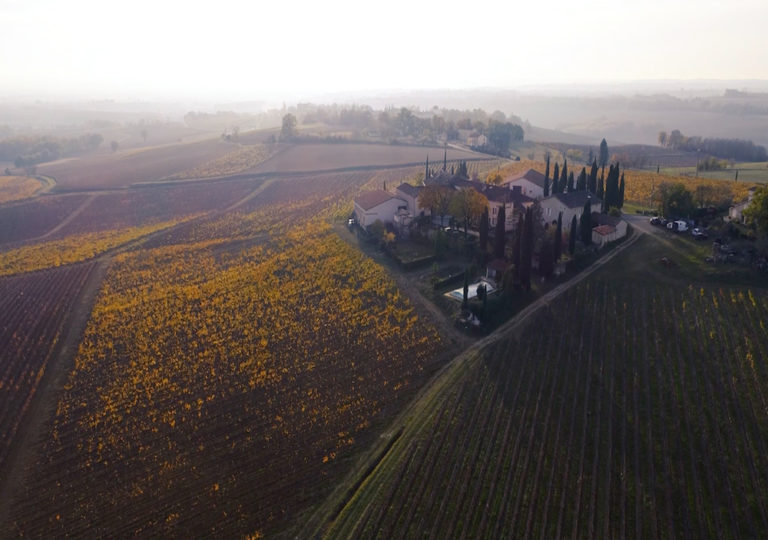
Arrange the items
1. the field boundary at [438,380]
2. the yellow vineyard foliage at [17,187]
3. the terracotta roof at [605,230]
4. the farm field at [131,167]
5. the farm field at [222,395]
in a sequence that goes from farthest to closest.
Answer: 1. the farm field at [131,167]
2. the yellow vineyard foliage at [17,187]
3. the terracotta roof at [605,230]
4. the farm field at [222,395]
5. the field boundary at [438,380]

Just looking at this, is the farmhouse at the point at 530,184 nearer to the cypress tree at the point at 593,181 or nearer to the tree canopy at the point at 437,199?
the cypress tree at the point at 593,181

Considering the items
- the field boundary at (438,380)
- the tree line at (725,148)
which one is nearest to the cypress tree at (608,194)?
the field boundary at (438,380)

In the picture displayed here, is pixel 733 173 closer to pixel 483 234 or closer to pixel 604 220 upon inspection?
pixel 604 220

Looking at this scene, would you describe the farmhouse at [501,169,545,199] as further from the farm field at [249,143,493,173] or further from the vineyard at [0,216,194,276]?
the vineyard at [0,216,194,276]

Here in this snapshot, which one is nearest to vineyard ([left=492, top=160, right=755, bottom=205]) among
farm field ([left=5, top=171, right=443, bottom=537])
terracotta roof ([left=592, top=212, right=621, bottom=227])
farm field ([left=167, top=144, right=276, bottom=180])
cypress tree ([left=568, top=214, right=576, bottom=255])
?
terracotta roof ([left=592, top=212, right=621, bottom=227])

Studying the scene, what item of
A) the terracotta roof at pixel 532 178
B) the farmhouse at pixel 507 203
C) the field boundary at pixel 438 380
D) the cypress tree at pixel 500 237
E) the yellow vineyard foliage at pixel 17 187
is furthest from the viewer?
the yellow vineyard foliage at pixel 17 187

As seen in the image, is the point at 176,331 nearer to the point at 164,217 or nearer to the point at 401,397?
the point at 401,397

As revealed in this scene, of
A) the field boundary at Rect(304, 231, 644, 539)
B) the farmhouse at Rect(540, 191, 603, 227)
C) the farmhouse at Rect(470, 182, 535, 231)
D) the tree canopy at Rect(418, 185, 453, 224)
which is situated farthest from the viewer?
the tree canopy at Rect(418, 185, 453, 224)

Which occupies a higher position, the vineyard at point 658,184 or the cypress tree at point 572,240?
the vineyard at point 658,184
